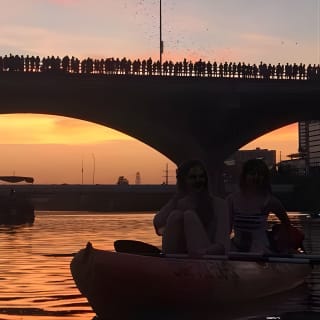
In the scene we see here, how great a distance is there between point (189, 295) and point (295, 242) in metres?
3.68

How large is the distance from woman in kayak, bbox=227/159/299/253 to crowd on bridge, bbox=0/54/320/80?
48329 millimetres

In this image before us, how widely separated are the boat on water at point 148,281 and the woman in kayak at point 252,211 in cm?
163

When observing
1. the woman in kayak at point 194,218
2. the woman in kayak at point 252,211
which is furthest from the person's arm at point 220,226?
the woman in kayak at point 252,211

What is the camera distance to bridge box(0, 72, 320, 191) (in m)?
61.2

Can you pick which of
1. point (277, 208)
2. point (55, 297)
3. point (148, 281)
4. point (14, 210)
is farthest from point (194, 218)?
point (14, 210)

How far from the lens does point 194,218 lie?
428 inches

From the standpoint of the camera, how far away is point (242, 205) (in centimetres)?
1316

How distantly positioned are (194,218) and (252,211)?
245cm

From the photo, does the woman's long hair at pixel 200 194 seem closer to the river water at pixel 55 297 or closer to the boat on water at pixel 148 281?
the boat on water at pixel 148 281

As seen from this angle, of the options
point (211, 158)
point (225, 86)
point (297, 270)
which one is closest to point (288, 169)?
point (211, 158)

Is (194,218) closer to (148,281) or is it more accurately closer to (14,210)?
(148,281)

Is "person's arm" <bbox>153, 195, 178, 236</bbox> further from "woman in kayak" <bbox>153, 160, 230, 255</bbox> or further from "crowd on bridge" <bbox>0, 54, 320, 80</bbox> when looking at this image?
"crowd on bridge" <bbox>0, 54, 320, 80</bbox>

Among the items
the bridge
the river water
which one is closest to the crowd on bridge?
the bridge

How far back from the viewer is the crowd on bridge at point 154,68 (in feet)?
197
